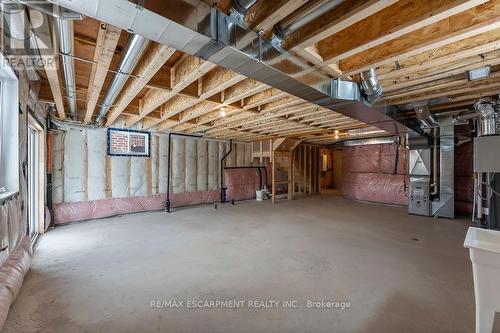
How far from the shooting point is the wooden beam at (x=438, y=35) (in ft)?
Answer: 4.76

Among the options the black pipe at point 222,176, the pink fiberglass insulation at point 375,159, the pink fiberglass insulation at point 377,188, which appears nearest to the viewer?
the pink fiberglass insulation at point 377,188

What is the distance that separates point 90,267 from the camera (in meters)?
2.37

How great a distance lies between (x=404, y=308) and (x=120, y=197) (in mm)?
5282

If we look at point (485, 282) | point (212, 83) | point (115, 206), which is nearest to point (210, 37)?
point (212, 83)

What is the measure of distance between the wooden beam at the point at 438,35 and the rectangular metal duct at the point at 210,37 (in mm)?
450

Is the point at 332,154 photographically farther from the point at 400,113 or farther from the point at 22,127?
the point at 22,127

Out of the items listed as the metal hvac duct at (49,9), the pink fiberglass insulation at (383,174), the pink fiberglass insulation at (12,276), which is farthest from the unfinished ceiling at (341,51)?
the pink fiberglass insulation at (383,174)

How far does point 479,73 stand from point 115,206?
621cm

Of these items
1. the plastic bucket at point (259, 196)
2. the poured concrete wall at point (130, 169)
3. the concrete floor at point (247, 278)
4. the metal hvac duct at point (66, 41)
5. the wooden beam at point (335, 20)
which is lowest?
the concrete floor at point (247, 278)

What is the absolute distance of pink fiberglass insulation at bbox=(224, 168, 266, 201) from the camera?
7.03 meters

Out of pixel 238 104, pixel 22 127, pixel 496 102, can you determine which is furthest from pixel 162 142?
pixel 496 102

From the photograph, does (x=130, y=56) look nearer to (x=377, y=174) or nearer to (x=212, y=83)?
(x=212, y=83)

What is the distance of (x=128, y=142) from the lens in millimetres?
5117

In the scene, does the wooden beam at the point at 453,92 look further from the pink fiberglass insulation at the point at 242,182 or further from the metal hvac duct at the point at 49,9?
the pink fiberglass insulation at the point at 242,182
